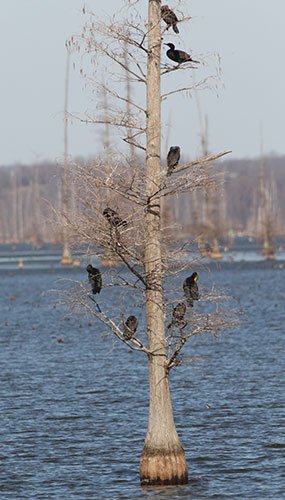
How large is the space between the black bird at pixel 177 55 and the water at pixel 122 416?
245 inches

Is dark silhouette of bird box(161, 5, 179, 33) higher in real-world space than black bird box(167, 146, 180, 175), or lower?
higher

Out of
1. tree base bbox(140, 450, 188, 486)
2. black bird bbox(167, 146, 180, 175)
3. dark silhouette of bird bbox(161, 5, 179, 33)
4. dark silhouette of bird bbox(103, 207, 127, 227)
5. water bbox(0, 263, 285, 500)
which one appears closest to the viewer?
dark silhouette of bird bbox(103, 207, 127, 227)

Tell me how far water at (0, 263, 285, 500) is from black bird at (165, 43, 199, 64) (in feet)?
20.4

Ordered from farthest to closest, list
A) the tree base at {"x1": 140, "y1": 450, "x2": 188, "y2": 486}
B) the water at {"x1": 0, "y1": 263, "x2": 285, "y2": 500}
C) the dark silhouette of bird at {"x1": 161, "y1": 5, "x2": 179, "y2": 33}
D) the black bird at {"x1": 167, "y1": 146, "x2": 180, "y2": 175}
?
the water at {"x1": 0, "y1": 263, "x2": 285, "y2": 500} → the dark silhouette of bird at {"x1": 161, "y1": 5, "x2": 179, "y2": 33} → the black bird at {"x1": 167, "y1": 146, "x2": 180, "y2": 175} → the tree base at {"x1": 140, "y1": 450, "x2": 188, "y2": 486}

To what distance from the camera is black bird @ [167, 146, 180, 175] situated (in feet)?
61.5

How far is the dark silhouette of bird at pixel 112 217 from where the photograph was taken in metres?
18.2

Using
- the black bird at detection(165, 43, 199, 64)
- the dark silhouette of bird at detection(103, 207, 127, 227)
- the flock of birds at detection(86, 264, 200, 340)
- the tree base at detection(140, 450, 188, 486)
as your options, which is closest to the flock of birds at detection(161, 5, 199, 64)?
the black bird at detection(165, 43, 199, 64)

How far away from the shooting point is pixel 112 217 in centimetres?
1827

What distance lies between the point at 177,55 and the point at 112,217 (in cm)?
263

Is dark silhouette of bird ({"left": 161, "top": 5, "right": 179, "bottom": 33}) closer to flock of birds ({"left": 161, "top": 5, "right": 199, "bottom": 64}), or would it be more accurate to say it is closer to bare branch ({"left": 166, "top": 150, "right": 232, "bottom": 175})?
flock of birds ({"left": 161, "top": 5, "right": 199, "bottom": 64})

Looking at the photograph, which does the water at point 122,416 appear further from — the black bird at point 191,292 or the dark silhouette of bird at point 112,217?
the dark silhouette of bird at point 112,217

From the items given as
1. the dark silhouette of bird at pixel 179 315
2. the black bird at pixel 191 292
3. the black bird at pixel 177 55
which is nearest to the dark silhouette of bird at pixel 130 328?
the dark silhouette of bird at pixel 179 315

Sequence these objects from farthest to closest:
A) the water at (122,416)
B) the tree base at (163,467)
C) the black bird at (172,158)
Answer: the water at (122,416)
the black bird at (172,158)
the tree base at (163,467)

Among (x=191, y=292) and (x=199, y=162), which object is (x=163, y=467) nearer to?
(x=191, y=292)
